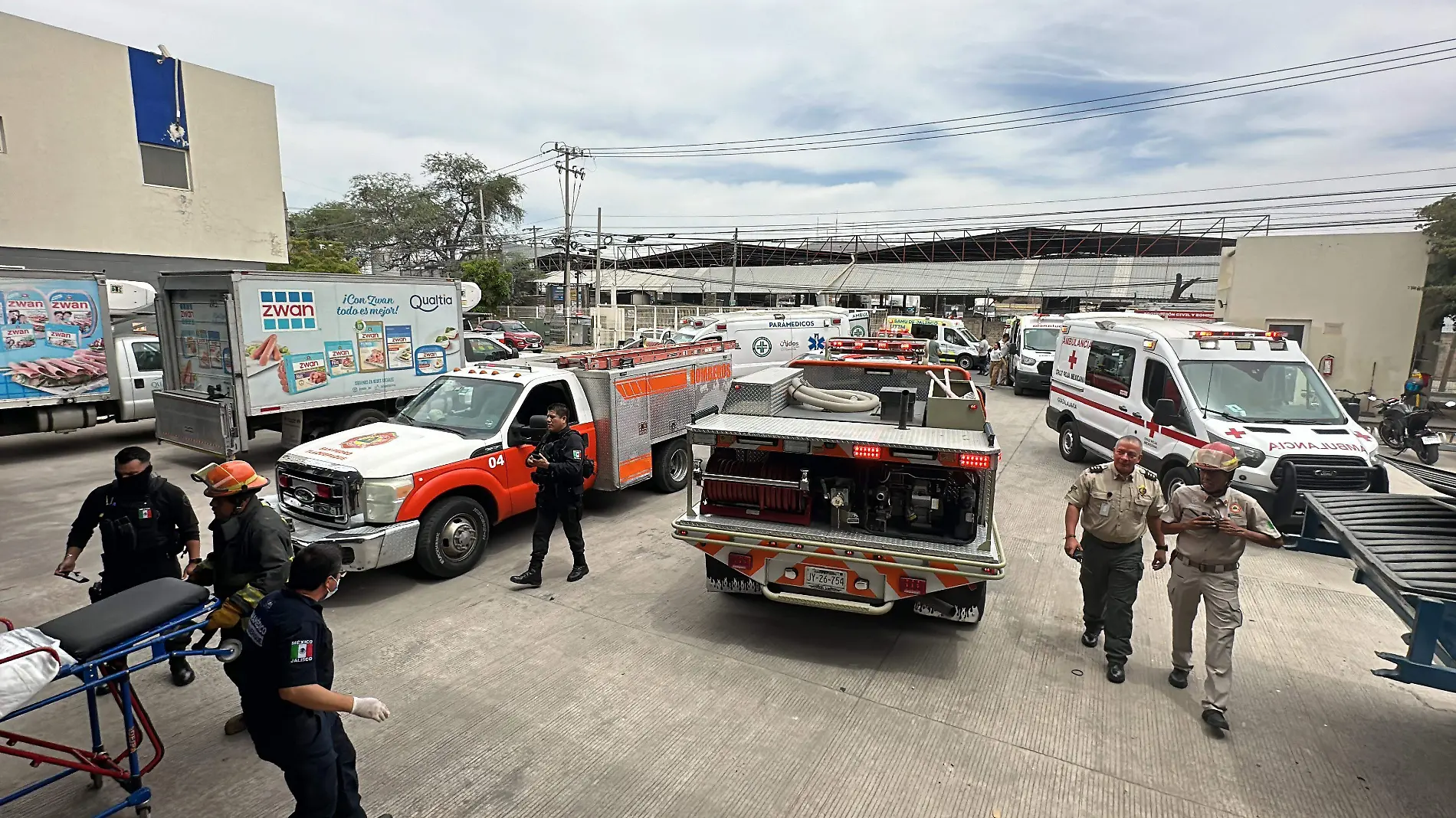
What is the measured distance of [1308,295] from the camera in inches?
675

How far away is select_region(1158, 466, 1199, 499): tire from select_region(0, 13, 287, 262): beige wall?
907 inches

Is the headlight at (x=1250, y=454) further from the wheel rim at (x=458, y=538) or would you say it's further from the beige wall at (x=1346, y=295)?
the beige wall at (x=1346, y=295)

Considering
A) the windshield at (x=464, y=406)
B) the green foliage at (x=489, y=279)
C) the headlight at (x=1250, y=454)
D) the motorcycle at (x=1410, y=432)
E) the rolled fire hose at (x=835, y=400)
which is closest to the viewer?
the rolled fire hose at (x=835, y=400)

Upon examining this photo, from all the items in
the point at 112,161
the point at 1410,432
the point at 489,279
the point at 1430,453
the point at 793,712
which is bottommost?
the point at 793,712

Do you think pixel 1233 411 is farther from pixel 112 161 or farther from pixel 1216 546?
pixel 112 161

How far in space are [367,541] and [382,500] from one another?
35cm

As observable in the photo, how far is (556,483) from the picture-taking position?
592cm

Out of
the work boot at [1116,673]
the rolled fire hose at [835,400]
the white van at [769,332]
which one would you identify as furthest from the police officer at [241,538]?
the white van at [769,332]

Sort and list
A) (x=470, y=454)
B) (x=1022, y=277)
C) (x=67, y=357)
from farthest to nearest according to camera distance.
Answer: (x=1022, y=277) < (x=67, y=357) < (x=470, y=454)

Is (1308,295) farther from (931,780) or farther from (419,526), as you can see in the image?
(419,526)

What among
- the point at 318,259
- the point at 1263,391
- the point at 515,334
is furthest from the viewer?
the point at 318,259

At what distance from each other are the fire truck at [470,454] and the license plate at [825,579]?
5.07ft

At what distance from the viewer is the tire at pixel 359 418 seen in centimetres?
1055

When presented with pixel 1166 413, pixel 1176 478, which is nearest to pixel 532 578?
pixel 1166 413
